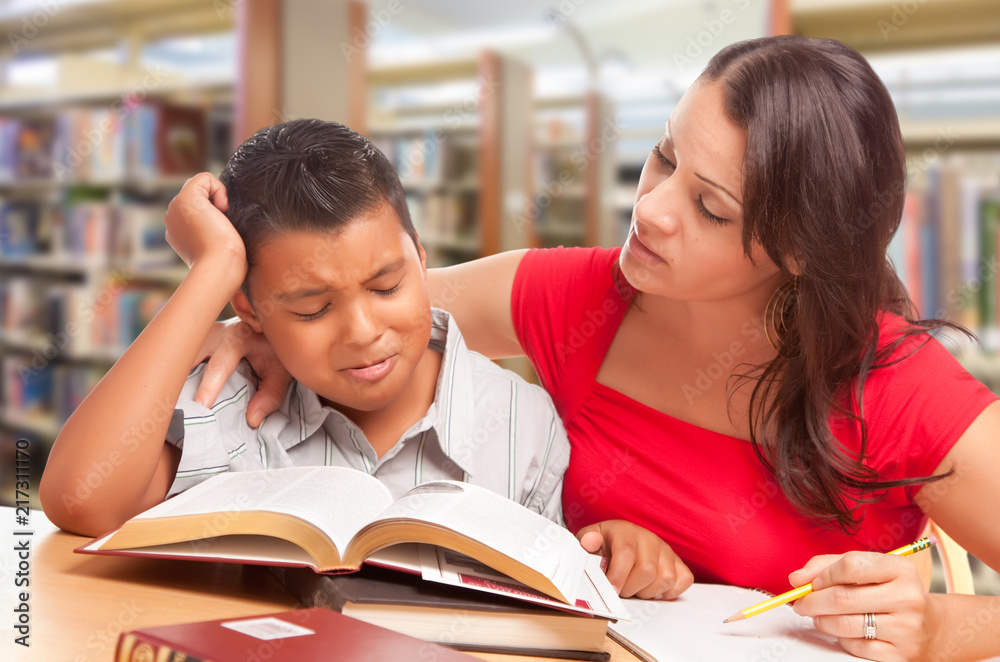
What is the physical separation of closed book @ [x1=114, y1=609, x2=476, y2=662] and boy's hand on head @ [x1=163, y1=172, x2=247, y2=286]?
45 cm

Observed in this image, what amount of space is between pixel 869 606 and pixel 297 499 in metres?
0.50

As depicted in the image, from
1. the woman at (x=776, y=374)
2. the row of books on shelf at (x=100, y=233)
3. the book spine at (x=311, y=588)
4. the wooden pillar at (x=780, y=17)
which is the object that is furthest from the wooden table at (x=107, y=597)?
the row of books on shelf at (x=100, y=233)

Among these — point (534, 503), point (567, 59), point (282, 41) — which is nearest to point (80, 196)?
point (282, 41)

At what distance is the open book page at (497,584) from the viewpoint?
0.63 meters

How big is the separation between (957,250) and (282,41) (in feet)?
7.78

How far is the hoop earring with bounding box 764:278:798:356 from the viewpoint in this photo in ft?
3.40

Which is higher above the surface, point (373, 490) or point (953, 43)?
point (953, 43)

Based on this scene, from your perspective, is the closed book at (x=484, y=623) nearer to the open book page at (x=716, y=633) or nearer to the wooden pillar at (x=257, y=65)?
the open book page at (x=716, y=633)

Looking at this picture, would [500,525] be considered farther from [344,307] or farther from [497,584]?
[344,307]

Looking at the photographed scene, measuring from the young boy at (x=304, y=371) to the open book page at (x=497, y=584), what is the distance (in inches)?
11.1

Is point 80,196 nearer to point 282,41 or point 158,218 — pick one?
point 158,218

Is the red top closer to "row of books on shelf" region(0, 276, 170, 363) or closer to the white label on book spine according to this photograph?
the white label on book spine

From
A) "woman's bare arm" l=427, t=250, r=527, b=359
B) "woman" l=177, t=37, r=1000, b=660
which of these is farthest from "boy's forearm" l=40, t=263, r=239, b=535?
"woman's bare arm" l=427, t=250, r=527, b=359

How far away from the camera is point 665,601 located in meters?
0.82
